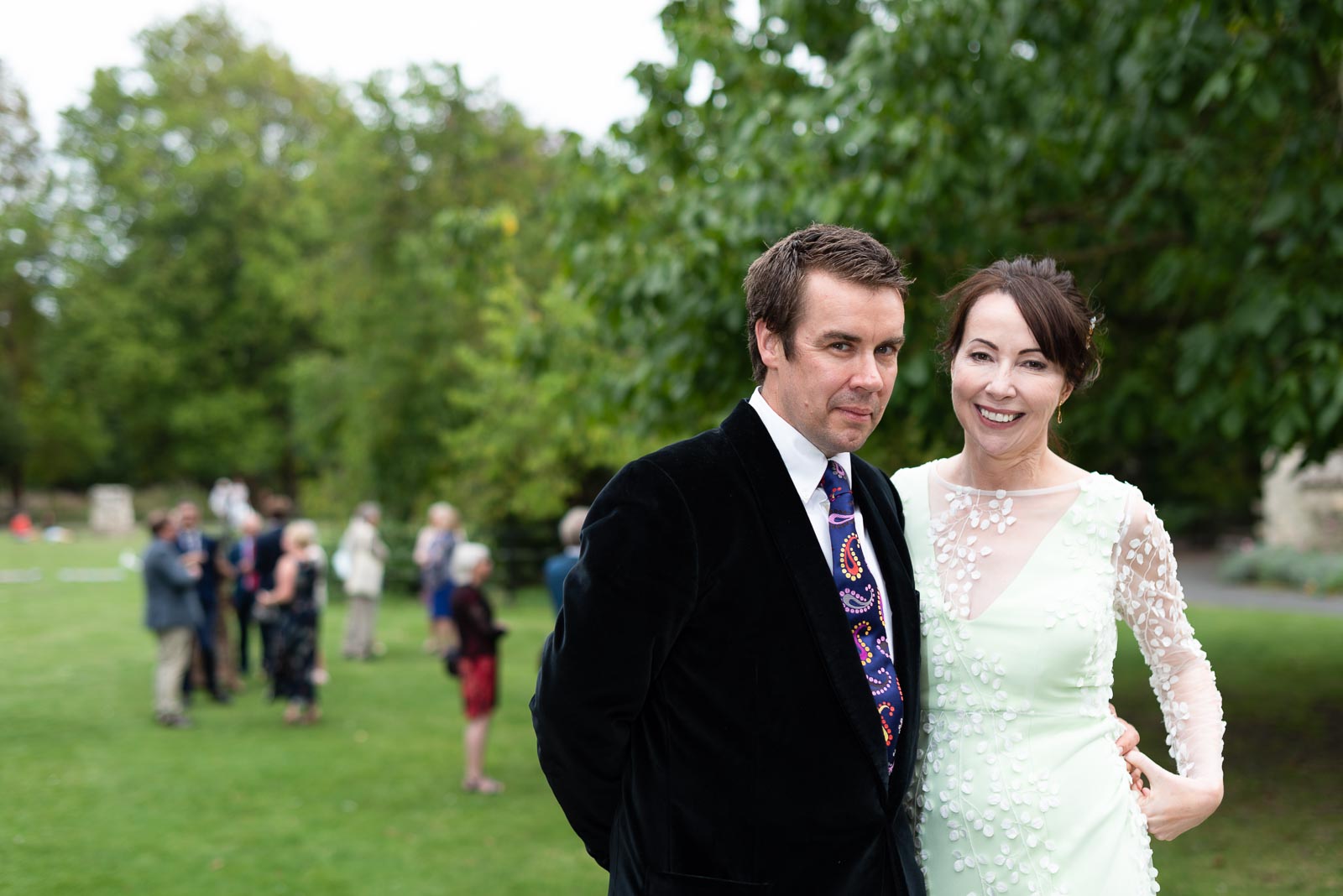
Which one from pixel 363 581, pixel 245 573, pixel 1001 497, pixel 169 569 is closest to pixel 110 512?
pixel 363 581

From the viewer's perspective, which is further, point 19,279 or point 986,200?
point 19,279

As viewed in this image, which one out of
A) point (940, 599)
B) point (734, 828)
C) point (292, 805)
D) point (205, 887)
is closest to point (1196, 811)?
point (940, 599)

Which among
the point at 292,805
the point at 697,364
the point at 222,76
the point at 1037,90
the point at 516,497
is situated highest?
the point at 222,76

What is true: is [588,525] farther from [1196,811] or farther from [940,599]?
[1196,811]

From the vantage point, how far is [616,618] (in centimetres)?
234

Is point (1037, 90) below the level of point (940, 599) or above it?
above

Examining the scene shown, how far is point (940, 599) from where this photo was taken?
2828 millimetres

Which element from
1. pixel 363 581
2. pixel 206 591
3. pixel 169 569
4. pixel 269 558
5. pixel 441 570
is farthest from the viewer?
pixel 441 570

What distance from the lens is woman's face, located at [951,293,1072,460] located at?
275 cm

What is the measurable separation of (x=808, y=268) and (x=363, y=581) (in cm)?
1483

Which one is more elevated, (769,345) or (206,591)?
(769,345)

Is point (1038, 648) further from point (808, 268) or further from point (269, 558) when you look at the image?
point (269, 558)

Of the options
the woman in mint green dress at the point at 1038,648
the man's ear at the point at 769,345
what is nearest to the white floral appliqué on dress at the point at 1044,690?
the woman in mint green dress at the point at 1038,648

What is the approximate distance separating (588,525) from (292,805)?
7.48 m
